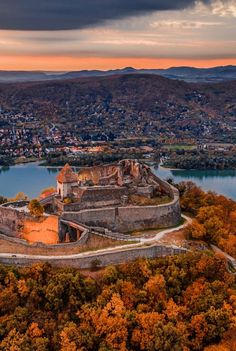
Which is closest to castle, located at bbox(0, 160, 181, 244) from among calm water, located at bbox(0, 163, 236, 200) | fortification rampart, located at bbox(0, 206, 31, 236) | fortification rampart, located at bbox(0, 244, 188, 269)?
fortification rampart, located at bbox(0, 206, 31, 236)

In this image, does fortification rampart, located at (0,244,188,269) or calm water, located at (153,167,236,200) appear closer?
fortification rampart, located at (0,244,188,269)

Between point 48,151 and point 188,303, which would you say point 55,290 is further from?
point 48,151

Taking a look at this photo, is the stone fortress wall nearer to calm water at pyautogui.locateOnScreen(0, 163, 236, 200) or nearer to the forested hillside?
the forested hillside

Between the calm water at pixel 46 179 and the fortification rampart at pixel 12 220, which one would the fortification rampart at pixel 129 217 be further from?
the calm water at pixel 46 179

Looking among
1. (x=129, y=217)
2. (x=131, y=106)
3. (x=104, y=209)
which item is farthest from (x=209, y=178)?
(x=131, y=106)

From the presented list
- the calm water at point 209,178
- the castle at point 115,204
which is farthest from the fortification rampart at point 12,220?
the calm water at point 209,178

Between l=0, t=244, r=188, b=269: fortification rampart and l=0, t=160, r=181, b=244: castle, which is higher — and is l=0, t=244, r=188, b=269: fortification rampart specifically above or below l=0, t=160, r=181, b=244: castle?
below
